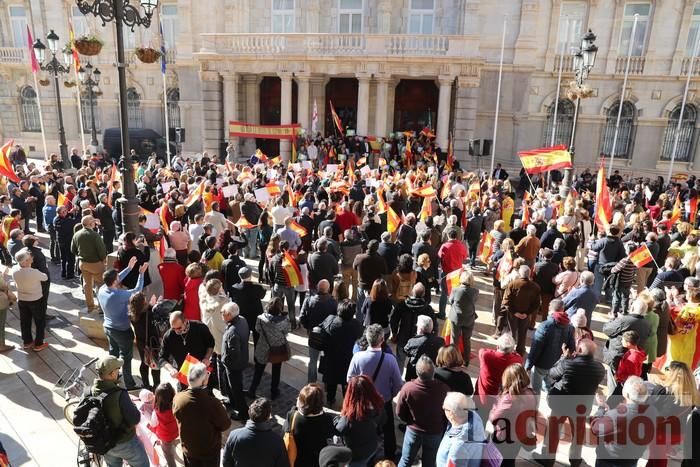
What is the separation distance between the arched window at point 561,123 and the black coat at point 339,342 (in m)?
21.1

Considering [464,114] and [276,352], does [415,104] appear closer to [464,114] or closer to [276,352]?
[464,114]

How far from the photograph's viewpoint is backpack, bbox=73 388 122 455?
4.15m

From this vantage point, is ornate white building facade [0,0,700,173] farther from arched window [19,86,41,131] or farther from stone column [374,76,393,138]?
arched window [19,86,41,131]

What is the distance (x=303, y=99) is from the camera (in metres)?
23.9

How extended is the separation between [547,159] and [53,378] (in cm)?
1078

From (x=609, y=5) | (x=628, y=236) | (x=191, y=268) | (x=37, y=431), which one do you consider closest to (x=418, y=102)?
(x=609, y=5)

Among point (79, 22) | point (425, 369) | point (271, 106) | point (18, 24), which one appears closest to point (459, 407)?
point (425, 369)

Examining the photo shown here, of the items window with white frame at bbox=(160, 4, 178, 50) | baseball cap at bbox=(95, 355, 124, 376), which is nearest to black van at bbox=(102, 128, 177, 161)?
window with white frame at bbox=(160, 4, 178, 50)

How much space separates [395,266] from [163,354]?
432cm

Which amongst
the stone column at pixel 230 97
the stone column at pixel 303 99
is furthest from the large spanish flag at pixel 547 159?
the stone column at pixel 230 97

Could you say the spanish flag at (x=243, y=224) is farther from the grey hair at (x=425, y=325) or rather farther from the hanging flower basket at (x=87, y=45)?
the grey hair at (x=425, y=325)

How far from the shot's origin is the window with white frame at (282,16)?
25641 millimetres

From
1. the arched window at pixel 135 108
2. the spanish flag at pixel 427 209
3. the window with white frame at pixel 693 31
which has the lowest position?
the spanish flag at pixel 427 209

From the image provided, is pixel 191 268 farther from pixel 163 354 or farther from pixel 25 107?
pixel 25 107
